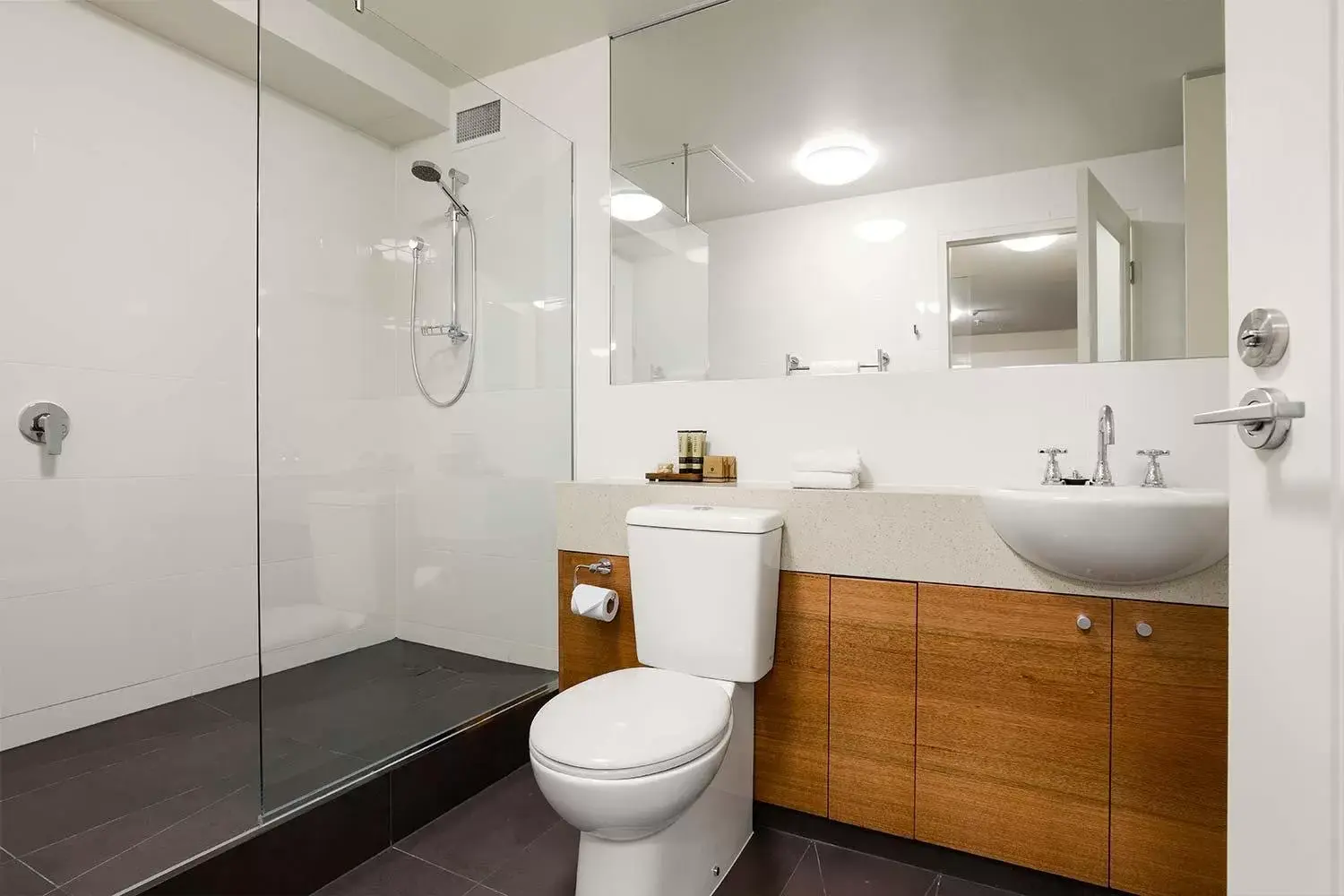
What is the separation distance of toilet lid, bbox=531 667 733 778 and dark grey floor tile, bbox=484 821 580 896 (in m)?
0.44

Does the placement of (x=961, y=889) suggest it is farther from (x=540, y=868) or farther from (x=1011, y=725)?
(x=540, y=868)

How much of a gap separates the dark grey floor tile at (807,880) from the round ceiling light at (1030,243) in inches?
63.0

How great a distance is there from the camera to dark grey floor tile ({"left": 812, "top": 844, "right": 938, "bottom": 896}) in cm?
154

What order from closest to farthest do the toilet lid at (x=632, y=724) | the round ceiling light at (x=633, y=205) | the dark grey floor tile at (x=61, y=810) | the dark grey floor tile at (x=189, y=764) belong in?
the toilet lid at (x=632, y=724) < the dark grey floor tile at (x=61, y=810) < the dark grey floor tile at (x=189, y=764) < the round ceiling light at (x=633, y=205)

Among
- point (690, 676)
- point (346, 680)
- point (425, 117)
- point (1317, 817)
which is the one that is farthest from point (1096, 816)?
point (425, 117)

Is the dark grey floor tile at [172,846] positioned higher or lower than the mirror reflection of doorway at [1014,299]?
lower

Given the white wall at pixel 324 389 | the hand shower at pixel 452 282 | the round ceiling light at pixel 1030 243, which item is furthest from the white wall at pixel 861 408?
the white wall at pixel 324 389

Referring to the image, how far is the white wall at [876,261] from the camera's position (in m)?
1.65

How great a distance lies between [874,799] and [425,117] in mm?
2218

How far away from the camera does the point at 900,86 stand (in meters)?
1.90

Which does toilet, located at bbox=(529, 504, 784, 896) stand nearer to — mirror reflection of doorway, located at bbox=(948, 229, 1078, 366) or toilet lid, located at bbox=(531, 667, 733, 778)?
toilet lid, located at bbox=(531, 667, 733, 778)

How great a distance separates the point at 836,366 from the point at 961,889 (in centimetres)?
130

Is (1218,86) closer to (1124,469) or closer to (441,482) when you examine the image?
(1124,469)

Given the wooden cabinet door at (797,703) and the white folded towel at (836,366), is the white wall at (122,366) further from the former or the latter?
the white folded towel at (836,366)
